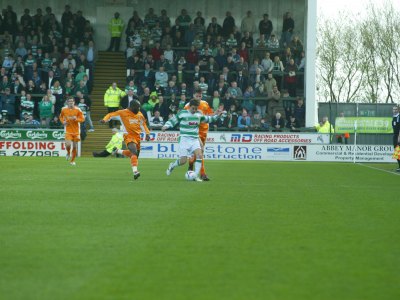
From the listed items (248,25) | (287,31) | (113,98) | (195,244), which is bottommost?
(195,244)

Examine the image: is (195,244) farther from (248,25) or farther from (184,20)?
(248,25)

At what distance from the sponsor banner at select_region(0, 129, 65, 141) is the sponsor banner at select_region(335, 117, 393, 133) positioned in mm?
13138

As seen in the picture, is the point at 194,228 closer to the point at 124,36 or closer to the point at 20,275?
the point at 20,275

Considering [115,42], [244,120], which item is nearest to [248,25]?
[115,42]

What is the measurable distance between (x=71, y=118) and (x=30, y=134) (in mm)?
10566

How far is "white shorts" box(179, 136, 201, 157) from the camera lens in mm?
21094

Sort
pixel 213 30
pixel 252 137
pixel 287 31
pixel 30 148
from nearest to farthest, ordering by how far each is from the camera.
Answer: pixel 30 148 < pixel 252 137 < pixel 213 30 < pixel 287 31

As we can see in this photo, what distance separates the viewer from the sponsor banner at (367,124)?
42.4 m

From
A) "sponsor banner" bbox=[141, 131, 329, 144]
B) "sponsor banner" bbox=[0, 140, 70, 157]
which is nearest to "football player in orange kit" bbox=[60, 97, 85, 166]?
"sponsor banner" bbox=[0, 140, 70, 157]

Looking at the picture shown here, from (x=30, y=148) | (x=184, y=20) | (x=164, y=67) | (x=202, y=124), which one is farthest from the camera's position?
(x=184, y=20)

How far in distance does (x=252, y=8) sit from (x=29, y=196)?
37118mm

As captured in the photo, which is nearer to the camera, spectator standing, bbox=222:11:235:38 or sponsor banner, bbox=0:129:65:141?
sponsor banner, bbox=0:129:65:141

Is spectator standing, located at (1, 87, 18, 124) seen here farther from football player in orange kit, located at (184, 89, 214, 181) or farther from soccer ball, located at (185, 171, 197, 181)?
soccer ball, located at (185, 171, 197, 181)

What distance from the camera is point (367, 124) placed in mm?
42938
